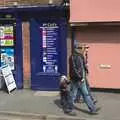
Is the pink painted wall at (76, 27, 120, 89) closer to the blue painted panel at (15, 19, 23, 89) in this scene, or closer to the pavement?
the pavement

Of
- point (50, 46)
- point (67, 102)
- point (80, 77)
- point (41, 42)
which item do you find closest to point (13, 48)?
point (41, 42)

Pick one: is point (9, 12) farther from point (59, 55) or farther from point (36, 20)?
point (59, 55)

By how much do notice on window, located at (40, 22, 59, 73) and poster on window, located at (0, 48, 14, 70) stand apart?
1053mm

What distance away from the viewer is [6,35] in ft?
47.3

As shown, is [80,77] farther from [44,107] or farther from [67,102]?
[44,107]

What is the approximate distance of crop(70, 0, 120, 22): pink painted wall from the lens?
1289cm

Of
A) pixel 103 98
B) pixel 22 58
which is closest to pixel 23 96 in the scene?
pixel 22 58

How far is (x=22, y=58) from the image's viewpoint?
14195 mm

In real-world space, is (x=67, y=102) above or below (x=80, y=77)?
below

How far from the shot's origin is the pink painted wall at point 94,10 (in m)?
12.9

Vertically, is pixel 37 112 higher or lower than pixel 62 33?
lower

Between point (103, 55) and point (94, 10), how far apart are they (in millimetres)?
1327

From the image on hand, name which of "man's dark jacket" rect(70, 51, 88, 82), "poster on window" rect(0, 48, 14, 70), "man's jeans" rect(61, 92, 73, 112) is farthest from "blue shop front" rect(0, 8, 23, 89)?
"man's dark jacket" rect(70, 51, 88, 82)

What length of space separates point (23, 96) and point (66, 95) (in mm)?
2396
